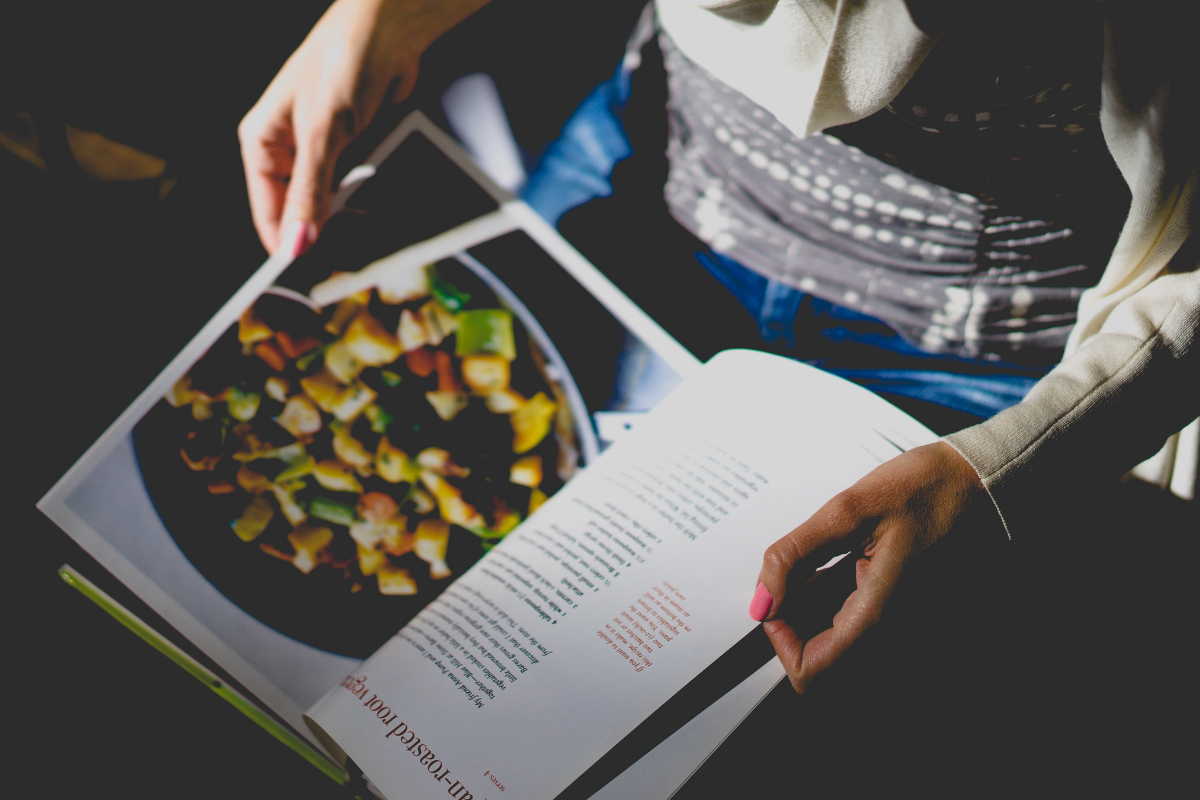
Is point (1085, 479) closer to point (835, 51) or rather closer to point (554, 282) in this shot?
point (835, 51)

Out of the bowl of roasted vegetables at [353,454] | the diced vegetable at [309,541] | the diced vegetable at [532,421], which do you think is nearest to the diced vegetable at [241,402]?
the bowl of roasted vegetables at [353,454]

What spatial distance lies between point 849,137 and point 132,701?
768 mm

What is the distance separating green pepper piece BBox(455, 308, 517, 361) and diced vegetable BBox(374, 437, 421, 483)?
0.10 meters

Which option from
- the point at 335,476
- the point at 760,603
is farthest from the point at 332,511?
the point at 760,603

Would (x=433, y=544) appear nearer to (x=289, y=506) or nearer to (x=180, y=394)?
(x=289, y=506)

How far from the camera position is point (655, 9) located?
0.61 meters

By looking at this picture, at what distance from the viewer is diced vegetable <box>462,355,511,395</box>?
56cm

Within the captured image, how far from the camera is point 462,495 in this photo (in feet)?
1.77

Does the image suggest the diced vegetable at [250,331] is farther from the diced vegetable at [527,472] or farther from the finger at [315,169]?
the diced vegetable at [527,472]

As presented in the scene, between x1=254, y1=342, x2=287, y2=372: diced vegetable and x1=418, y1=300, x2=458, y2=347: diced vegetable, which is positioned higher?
x1=254, y1=342, x2=287, y2=372: diced vegetable

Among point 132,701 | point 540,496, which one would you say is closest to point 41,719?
point 132,701

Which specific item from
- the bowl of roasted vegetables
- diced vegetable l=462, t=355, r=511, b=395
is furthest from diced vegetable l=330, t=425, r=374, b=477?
diced vegetable l=462, t=355, r=511, b=395

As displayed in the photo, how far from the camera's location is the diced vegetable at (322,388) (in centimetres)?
55

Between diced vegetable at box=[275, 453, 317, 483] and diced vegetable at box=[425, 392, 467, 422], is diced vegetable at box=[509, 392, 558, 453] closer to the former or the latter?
diced vegetable at box=[425, 392, 467, 422]
